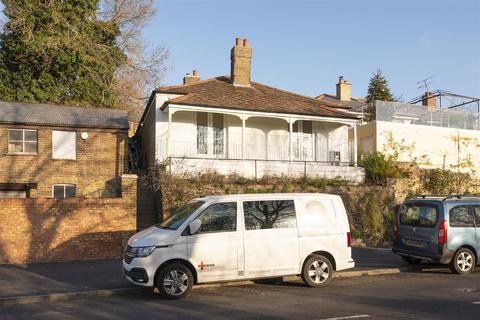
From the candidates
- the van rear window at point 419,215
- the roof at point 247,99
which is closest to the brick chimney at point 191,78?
the roof at point 247,99

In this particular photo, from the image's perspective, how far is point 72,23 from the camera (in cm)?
2948

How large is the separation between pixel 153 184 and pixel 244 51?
8816mm

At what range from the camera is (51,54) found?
2867cm

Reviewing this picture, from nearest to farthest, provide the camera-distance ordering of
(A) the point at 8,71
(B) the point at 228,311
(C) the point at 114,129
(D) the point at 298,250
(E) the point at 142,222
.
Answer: (B) the point at 228,311, (D) the point at 298,250, (E) the point at 142,222, (C) the point at 114,129, (A) the point at 8,71

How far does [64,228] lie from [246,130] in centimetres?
1052

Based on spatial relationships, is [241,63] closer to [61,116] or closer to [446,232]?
[61,116]

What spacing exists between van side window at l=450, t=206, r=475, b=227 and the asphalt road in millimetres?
1756

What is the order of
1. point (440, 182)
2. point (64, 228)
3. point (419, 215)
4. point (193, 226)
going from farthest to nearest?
point (440, 182) < point (64, 228) < point (419, 215) < point (193, 226)

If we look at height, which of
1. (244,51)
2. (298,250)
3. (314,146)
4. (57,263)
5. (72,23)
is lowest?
(57,263)

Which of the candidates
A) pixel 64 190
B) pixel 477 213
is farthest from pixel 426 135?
pixel 64 190

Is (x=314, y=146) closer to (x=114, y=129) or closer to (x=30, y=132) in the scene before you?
(x=114, y=129)

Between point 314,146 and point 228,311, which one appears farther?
point 314,146

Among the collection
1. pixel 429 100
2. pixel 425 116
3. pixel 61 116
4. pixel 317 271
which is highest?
pixel 429 100

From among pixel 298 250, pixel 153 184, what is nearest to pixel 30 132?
pixel 153 184
